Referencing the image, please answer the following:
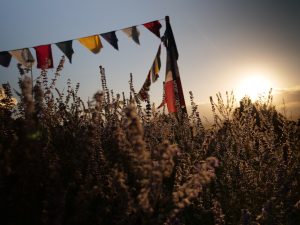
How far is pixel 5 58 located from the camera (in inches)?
328

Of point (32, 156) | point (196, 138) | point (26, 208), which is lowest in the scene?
point (26, 208)

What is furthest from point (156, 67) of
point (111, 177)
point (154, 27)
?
point (111, 177)

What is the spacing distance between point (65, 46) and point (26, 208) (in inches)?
273

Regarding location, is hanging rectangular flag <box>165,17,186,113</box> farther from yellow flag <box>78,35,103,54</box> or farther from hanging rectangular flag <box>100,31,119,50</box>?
yellow flag <box>78,35,103,54</box>

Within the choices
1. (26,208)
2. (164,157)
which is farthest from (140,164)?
(26,208)

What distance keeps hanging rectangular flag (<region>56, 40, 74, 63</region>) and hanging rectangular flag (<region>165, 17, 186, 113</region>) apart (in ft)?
7.87

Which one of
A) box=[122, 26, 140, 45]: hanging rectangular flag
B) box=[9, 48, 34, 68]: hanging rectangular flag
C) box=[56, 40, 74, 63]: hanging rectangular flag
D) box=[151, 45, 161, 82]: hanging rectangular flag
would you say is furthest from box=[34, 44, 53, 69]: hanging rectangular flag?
box=[151, 45, 161, 82]: hanging rectangular flag

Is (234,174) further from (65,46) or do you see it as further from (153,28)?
(153,28)

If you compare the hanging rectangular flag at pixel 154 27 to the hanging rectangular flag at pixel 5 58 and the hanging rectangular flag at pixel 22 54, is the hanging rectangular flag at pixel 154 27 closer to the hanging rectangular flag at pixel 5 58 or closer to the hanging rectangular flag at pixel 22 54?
the hanging rectangular flag at pixel 22 54

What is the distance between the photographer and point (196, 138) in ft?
17.4

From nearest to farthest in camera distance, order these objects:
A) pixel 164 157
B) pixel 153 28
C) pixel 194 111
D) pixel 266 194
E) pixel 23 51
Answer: pixel 164 157
pixel 266 194
pixel 194 111
pixel 23 51
pixel 153 28

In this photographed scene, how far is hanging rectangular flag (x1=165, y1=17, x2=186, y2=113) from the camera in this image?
885 cm

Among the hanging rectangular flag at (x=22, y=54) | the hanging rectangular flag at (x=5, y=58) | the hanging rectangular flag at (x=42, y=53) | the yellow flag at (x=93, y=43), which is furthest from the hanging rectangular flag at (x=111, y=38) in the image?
the hanging rectangular flag at (x=5, y=58)

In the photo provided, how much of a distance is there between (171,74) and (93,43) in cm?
206
